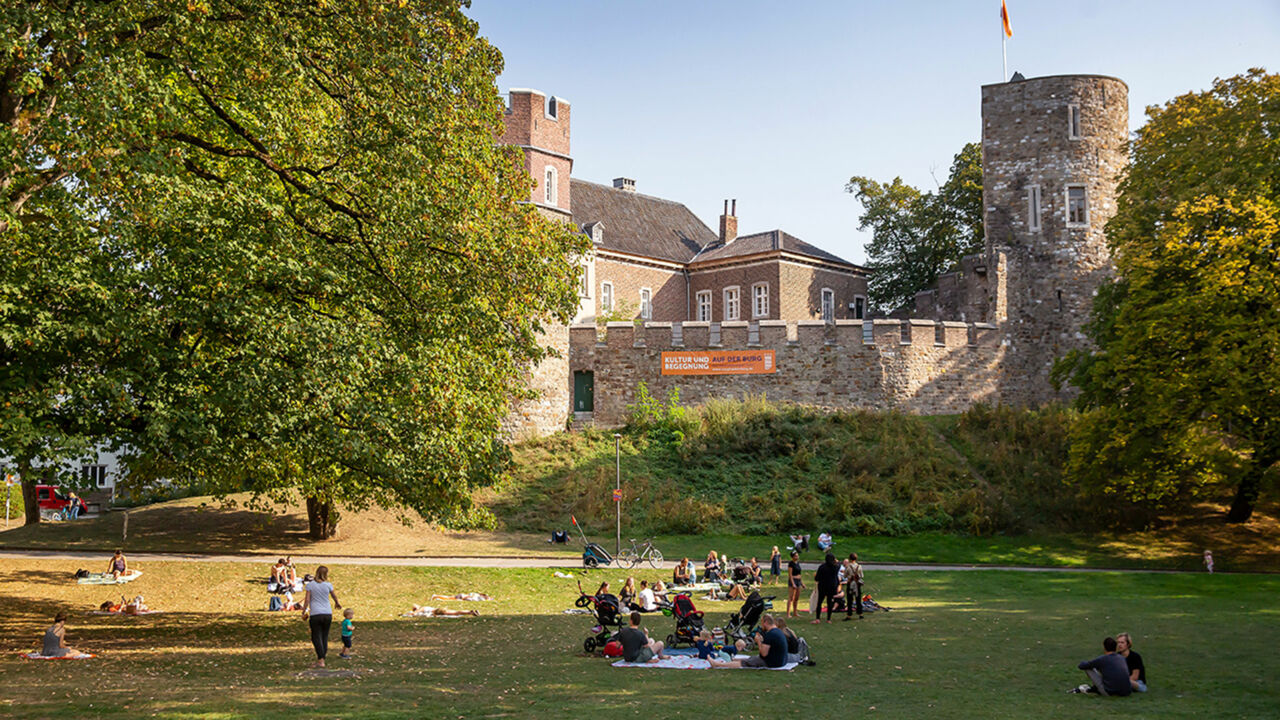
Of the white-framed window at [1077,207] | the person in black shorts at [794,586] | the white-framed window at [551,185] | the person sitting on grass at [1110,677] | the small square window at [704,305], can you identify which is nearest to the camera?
the person sitting on grass at [1110,677]

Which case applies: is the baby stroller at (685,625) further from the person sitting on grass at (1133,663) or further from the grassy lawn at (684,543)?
the grassy lawn at (684,543)

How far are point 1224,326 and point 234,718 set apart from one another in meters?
26.8

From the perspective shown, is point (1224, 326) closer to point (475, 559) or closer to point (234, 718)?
point (475, 559)

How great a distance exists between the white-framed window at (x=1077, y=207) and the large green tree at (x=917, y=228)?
10.1 metres

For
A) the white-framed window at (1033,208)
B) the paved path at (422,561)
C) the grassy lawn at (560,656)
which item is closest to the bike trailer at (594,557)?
the paved path at (422,561)

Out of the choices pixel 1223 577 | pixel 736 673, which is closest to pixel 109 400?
pixel 736 673

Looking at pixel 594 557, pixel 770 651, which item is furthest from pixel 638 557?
pixel 770 651

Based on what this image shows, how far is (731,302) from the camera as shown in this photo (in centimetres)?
5416

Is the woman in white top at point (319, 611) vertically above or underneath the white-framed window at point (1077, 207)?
underneath

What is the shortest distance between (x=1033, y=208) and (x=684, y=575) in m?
30.8

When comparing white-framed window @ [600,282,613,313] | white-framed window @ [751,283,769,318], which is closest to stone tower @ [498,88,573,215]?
white-framed window @ [600,282,613,313]

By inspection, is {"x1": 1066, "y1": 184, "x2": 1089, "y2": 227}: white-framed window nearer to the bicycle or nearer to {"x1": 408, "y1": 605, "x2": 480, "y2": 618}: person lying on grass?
the bicycle

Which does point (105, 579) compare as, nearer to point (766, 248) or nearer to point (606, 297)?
point (606, 297)

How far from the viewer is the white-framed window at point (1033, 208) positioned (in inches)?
1756
